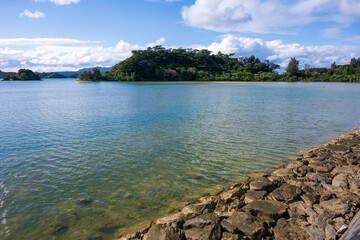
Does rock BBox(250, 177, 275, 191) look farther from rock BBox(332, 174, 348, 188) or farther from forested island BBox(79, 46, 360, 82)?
forested island BBox(79, 46, 360, 82)

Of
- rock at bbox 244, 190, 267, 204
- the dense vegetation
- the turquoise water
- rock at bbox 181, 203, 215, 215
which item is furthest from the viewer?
the dense vegetation

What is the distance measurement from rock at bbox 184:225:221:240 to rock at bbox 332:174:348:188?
17.4 feet

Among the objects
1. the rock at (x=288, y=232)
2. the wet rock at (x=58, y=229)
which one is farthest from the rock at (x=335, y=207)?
the wet rock at (x=58, y=229)

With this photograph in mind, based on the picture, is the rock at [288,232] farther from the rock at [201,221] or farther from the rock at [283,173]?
the rock at [283,173]

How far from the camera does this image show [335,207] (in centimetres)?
630

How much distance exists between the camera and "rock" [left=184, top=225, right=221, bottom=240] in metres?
5.40

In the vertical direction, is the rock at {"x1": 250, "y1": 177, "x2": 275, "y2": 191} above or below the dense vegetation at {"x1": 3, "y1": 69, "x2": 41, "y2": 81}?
below

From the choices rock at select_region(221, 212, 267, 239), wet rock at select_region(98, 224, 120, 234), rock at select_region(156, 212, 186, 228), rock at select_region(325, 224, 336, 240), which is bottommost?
wet rock at select_region(98, 224, 120, 234)

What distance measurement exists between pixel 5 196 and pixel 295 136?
16.7 meters

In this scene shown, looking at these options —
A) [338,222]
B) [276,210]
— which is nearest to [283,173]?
[276,210]

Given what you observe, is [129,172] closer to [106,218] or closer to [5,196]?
[106,218]

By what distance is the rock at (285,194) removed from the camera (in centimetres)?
716

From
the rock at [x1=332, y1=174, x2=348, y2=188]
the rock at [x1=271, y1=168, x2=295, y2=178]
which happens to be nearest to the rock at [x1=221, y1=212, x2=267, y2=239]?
the rock at [x1=271, y1=168, x2=295, y2=178]

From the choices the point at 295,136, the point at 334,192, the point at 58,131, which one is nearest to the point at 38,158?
the point at 58,131
